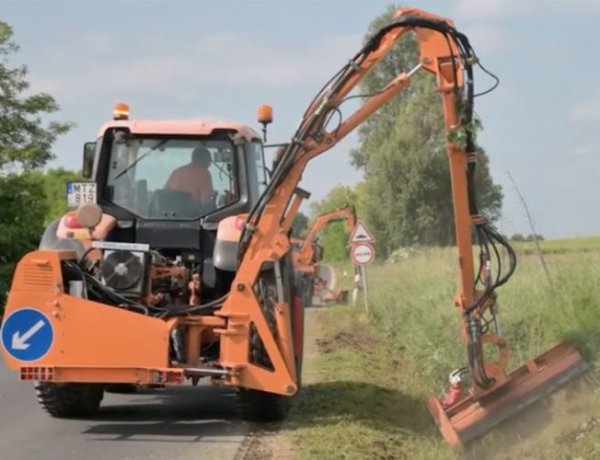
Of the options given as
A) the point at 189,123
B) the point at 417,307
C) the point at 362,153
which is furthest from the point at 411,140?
the point at 189,123

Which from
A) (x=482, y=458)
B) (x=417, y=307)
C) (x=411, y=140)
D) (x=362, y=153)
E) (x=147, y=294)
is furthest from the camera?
(x=362, y=153)

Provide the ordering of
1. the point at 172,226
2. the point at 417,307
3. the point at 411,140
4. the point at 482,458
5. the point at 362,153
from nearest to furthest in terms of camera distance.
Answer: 1. the point at 482,458
2. the point at 172,226
3. the point at 417,307
4. the point at 411,140
5. the point at 362,153

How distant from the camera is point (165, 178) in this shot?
1088 cm

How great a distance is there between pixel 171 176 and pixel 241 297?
6.78ft

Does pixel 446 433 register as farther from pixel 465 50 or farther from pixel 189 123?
pixel 189 123

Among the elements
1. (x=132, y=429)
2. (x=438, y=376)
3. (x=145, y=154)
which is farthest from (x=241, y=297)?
(x=438, y=376)

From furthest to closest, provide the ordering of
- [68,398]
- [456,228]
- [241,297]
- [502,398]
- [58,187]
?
[58,187] → [68,398] → [241,297] → [456,228] → [502,398]

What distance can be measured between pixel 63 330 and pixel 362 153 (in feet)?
147

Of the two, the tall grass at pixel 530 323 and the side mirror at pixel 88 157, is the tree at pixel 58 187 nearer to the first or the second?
the tall grass at pixel 530 323

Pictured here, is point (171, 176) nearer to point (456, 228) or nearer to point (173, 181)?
point (173, 181)

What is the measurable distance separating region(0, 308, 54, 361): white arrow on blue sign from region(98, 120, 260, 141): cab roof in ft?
8.41

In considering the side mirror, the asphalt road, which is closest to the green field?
the asphalt road

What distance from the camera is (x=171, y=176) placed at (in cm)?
1088

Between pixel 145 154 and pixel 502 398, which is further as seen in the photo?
pixel 145 154
